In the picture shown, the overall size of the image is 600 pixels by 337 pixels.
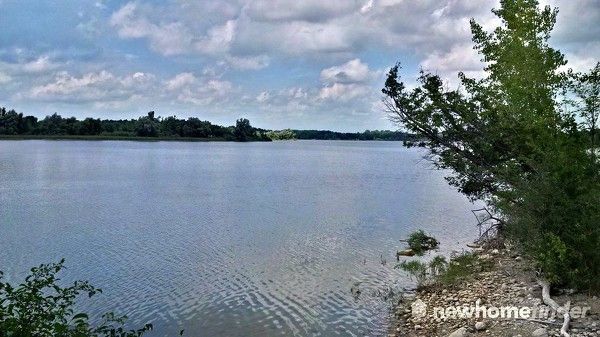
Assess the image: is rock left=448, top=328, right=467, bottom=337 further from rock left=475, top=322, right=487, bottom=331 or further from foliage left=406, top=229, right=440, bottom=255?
foliage left=406, top=229, right=440, bottom=255

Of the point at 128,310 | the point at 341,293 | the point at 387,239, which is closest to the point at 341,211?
the point at 387,239

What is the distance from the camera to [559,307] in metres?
14.2

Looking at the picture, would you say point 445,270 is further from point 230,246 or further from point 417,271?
point 230,246

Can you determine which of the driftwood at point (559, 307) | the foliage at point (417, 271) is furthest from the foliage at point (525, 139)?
the foliage at point (417, 271)

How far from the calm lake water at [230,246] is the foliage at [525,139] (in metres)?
5.79

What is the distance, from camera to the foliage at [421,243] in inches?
1090

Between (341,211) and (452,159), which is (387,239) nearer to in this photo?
(452,159)

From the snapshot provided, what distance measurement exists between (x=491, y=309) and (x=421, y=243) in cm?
1273

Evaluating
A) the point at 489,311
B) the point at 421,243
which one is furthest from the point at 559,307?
the point at 421,243

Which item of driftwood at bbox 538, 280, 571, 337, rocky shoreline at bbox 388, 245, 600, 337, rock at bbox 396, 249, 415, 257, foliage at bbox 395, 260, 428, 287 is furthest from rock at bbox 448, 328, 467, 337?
rock at bbox 396, 249, 415, 257

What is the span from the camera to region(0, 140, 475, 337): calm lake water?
1838 centimetres

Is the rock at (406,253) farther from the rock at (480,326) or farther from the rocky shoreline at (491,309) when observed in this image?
the rock at (480,326)

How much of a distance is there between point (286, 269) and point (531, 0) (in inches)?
614

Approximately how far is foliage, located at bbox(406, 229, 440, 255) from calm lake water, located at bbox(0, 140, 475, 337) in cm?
95
